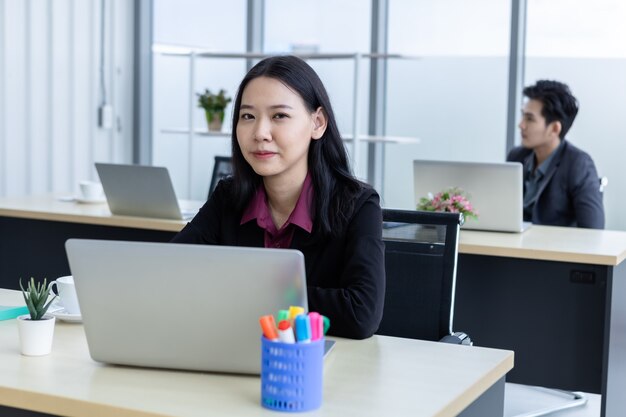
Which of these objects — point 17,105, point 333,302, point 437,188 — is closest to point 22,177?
point 17,105

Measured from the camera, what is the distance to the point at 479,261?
127 inches

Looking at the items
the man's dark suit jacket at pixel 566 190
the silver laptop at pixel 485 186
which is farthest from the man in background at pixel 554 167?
the silver laptop at pixel 485 186

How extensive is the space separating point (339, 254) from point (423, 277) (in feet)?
1.22

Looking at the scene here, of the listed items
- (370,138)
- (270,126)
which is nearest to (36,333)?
(270,126)

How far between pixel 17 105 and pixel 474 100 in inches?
98.0

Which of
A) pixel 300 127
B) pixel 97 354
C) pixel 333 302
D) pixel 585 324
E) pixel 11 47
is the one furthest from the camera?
pixel 11 47

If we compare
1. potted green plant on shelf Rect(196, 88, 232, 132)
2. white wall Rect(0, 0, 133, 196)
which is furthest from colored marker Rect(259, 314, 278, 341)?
white wall Rect(0, 0, 133, 196)

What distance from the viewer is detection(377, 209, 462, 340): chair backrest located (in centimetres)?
232

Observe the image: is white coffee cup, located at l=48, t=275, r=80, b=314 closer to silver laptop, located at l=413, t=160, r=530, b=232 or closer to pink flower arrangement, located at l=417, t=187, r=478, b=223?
pink flower arrangement, located at l=417, t=187, r=478, b=223

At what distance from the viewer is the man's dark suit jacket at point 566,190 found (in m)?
3.95

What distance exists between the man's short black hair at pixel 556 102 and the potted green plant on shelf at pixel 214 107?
5.93 ft

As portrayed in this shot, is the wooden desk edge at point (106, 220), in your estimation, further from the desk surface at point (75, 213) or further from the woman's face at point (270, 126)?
the woman's face at point (270, 126)

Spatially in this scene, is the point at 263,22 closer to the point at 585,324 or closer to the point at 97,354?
the point at 585,324

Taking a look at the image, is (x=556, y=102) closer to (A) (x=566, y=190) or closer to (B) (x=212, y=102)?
(A) (x=566, y=190)
